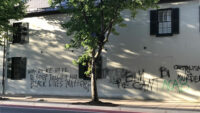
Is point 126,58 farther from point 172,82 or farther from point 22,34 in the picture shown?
point 22,34

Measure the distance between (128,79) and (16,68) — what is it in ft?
31.1

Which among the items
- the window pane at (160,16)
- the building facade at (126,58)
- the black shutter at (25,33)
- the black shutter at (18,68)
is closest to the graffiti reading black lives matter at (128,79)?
the building facade at (126,58)

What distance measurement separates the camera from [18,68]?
20.2m

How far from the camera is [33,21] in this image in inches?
789

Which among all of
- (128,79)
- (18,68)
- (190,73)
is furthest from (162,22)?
(18,68)

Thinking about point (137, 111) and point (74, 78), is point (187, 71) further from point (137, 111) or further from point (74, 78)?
point (74, 78)

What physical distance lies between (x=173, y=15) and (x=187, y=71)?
351 centimetres

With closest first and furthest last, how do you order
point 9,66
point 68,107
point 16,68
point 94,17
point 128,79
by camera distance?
1. point 68,107
2. point 94,17
3. point 128,79
4. point 16,68
5. point 9,66

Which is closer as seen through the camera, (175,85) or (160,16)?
(175,85)

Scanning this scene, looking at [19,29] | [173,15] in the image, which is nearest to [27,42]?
[19,29]

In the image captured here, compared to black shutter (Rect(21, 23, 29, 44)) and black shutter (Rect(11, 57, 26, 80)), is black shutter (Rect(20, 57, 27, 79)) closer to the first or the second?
black shutter (Rect(11, 57, 26, 80))

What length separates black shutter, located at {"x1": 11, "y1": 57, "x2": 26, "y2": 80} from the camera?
65.5 feet

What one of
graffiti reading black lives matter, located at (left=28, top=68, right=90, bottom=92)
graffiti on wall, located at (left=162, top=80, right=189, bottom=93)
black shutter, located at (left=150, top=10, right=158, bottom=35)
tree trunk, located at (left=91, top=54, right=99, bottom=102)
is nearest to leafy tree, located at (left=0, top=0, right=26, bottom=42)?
graffiti reading black lives matter, located at (left=28, top=68, right=90, bottom=92)

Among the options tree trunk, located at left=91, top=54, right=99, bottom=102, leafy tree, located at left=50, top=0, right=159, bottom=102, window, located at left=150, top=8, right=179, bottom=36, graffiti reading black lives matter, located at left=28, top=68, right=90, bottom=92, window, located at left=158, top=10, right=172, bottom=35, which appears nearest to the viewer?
leafy tree, located at left=50, top=0, right=159, bottom=102
